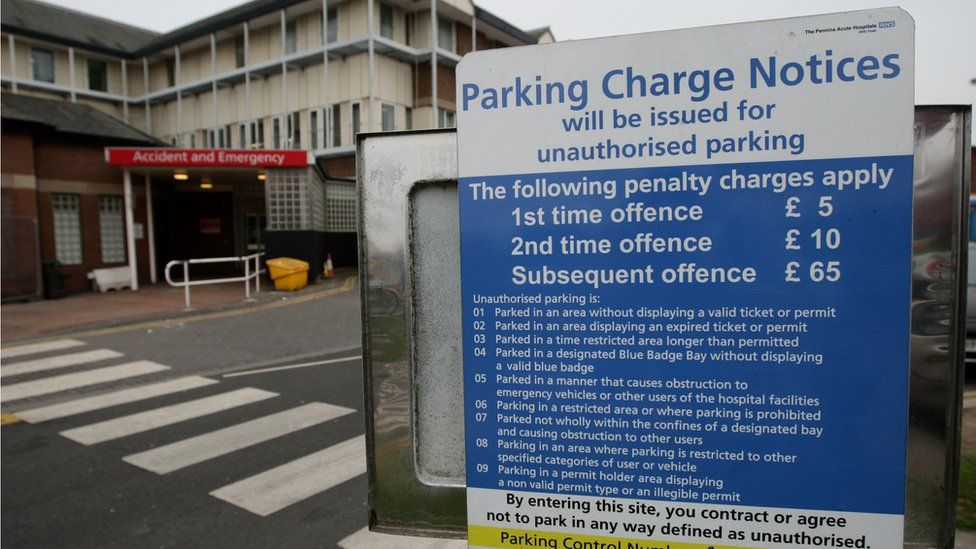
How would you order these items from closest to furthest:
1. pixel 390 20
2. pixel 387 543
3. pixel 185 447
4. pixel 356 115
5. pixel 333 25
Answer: pixel 387 543 → pixel 185 447 → pixel 356 115 → pixel 390 20 → pixel 333 25

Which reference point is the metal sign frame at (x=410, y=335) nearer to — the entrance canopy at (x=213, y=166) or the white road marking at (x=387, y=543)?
the white road marking at (x=387, y=543)

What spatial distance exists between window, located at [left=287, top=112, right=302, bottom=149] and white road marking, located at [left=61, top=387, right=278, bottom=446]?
23355 millimetres

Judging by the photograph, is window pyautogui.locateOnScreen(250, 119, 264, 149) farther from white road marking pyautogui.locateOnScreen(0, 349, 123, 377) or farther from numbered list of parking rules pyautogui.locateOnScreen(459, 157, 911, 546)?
numbered list of parking rules pyautogui.locateOnScreen(459, 157, 911, 546)

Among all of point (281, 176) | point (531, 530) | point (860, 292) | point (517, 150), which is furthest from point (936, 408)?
point (281, 176)

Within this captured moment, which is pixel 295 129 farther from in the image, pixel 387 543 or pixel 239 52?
pixel 387 543

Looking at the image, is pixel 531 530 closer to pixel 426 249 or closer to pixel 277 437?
pixel 426 249

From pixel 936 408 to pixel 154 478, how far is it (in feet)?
18.1

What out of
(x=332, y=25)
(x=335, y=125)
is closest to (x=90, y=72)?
(x=332, y=25)

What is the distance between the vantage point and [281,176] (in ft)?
61.5

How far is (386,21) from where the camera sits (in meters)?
27.5

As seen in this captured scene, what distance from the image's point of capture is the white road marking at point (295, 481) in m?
4.68

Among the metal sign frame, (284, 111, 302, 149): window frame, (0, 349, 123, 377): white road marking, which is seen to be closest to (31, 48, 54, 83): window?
(284, 111, 302, 149): window frame

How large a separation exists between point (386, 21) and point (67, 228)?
1559 cm

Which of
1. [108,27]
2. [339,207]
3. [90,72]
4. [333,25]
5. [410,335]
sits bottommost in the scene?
[410,335]
